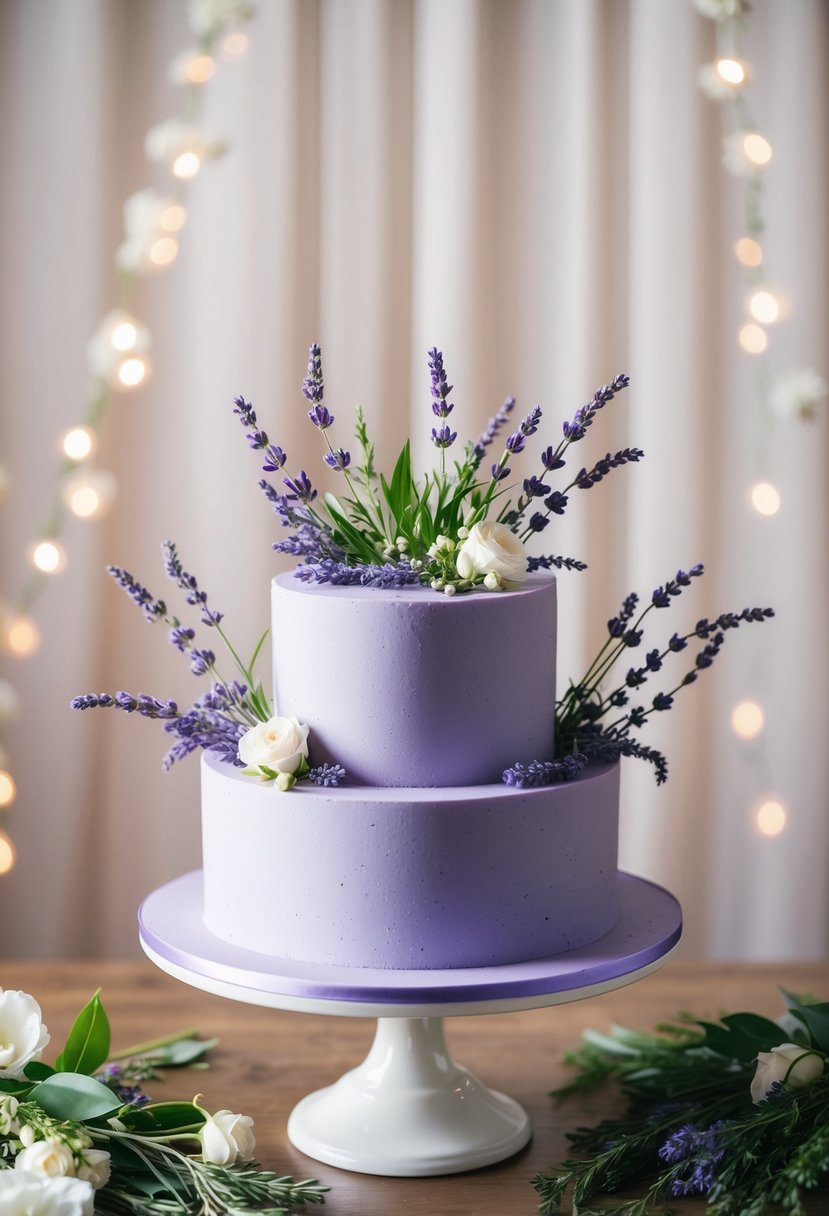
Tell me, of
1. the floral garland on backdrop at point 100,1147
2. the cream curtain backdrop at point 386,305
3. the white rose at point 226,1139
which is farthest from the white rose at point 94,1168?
the cream curtain backdrop at point 386,305

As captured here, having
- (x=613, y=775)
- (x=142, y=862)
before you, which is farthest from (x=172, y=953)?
(x=142, y=862)

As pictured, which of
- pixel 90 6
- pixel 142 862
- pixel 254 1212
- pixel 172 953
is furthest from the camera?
pixel 142 862

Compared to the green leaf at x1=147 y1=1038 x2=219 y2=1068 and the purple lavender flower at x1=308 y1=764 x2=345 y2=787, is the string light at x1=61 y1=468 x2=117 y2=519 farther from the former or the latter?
the purple lavender flower at x1=308 y1=764 x2=345 y2=787

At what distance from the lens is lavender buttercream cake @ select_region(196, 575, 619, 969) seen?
4.06ft

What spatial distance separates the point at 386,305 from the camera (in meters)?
2.39

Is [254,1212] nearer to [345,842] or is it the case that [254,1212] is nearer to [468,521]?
[345,842]

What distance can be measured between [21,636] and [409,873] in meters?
1.38

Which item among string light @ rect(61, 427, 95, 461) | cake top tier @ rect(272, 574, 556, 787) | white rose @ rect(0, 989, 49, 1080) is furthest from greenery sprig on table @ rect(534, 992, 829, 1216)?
string light @ rect(61, 427, 95, 461)

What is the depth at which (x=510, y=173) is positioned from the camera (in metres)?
2.41

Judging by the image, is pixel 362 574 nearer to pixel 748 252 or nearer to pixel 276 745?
pixel 276 745

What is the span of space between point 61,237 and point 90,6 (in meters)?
0.38

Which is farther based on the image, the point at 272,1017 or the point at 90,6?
the point at 90,6

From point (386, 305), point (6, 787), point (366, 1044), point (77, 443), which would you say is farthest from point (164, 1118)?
point (386, 305)

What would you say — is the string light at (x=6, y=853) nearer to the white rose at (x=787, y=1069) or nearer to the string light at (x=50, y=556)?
the string light at (x=50, y=556)
